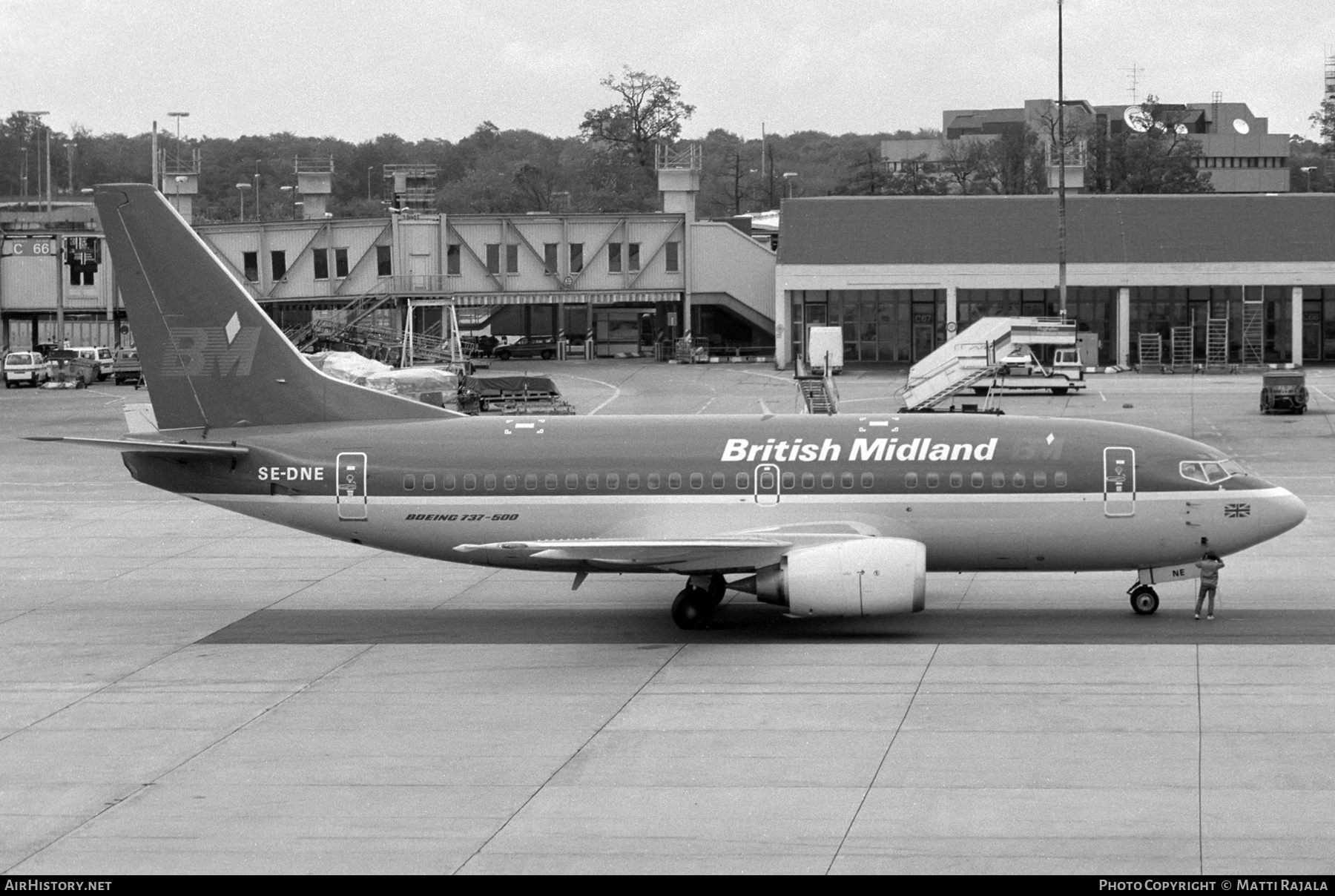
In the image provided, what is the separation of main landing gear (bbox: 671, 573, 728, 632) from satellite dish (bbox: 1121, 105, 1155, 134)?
126369 millimetres

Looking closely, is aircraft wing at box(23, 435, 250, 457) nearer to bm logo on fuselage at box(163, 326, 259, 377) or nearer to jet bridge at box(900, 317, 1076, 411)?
bm logo on fuselage at box(163, 326, 259, 377)

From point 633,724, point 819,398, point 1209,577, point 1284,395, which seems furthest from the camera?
point 819,398

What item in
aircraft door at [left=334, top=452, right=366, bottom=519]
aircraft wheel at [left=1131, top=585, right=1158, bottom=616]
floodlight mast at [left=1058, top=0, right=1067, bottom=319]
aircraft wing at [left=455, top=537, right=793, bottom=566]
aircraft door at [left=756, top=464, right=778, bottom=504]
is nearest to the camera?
aircraft wing at [left=455, top=537, right=793, bottom=566]

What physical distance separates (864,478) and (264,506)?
11422 millimetres

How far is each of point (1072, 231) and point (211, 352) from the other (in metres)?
69.4

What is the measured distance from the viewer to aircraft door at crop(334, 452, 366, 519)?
102ft

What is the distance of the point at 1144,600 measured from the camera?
1203 inches

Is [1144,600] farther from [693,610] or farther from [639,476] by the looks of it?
[639,476]

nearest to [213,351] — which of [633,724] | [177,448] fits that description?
[177,448]

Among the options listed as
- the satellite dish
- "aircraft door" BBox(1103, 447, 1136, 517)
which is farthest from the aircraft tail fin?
the satellite dish

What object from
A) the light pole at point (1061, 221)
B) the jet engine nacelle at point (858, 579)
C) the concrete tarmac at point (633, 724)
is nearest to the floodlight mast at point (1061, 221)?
the light pole at point (1061, 221)

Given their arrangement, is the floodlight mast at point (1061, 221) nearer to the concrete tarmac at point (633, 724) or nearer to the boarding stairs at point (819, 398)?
the boarding stairs at point (819, 398)

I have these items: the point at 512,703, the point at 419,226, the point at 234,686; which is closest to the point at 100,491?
the point at 234,686

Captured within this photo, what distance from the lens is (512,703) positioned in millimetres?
25062
